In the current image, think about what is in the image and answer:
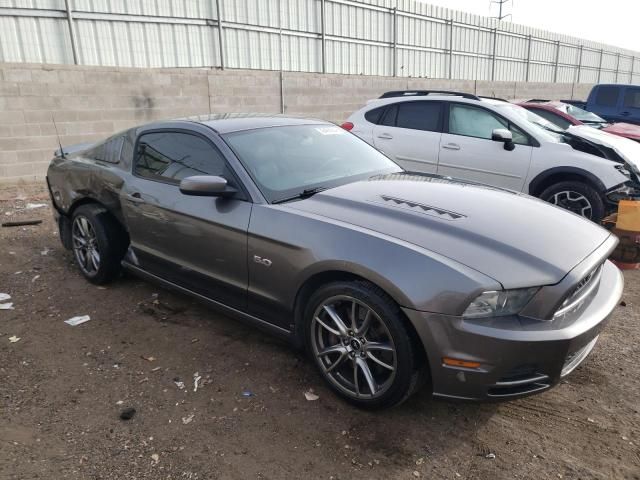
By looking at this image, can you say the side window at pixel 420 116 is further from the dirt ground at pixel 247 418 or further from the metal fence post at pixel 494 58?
the metal fence post at pixel 494 58

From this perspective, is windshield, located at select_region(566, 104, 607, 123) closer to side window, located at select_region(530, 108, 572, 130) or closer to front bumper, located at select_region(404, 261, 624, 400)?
side window, located at select_region(530, 108, 572, 130)

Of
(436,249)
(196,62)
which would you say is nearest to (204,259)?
(436,249)

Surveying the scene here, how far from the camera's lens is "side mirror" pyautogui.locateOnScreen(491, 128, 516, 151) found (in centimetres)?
599

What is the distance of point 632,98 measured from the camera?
12.4m

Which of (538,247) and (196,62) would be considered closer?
(538,247)


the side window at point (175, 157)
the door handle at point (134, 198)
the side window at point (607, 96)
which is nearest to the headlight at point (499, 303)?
the side window at point (175, 157)

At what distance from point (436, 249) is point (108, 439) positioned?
198 cm

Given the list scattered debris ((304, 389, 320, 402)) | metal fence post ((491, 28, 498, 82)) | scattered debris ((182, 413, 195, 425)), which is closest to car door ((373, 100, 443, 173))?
scattered debris ((304, 389, 320, 402))

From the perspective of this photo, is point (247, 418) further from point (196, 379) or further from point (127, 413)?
point (127, 413)

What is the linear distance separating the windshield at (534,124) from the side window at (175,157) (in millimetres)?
4431

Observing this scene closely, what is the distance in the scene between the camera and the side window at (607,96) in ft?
41.4

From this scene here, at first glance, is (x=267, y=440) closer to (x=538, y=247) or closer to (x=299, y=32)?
(x=538, y=247)

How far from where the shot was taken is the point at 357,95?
1428 centimetres

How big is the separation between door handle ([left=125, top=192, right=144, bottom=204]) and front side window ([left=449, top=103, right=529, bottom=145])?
4484 millimetres
